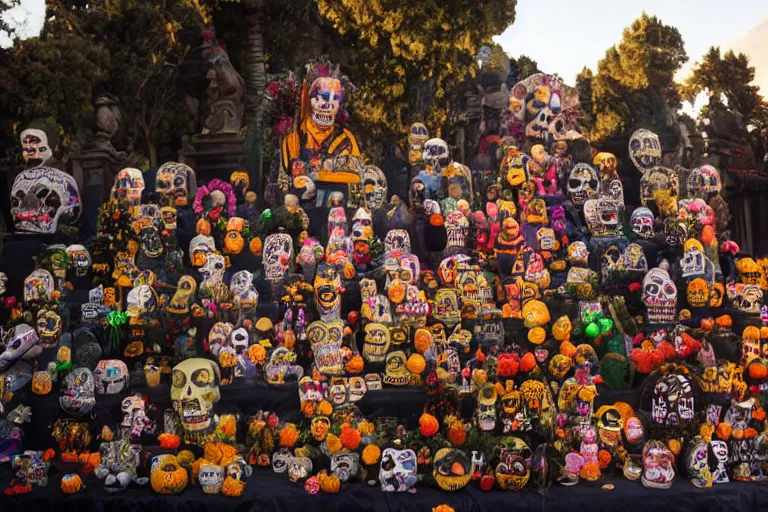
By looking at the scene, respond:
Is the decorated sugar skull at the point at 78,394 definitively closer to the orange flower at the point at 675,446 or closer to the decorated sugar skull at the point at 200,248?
the decorated sugar skull at the point at 200,248

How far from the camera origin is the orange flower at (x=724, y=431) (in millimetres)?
6973

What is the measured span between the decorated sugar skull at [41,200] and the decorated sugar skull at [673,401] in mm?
6676

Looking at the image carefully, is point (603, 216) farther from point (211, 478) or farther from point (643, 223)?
point (211, 478)

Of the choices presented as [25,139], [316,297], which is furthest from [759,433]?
[25,139]

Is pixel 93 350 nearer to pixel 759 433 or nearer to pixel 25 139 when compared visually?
pixel 25 139

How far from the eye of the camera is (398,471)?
6.47 metres

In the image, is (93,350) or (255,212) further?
(255,212)

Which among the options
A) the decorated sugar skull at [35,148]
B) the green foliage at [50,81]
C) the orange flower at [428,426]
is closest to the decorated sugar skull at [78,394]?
the decorated sugar skull at [35,148]

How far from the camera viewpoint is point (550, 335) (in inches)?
309

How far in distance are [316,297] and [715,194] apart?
5.22m

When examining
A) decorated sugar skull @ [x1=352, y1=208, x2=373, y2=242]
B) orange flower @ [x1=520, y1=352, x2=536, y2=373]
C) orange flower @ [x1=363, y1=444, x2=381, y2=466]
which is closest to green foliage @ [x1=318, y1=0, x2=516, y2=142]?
decorated sugar skull @ [x1=352, y1=208, x2=373, y2=242]

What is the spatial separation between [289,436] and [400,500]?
1.18 m

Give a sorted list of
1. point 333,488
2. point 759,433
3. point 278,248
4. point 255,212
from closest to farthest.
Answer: point 333,488 → point 759,433 → point 278,248 → point 255,212

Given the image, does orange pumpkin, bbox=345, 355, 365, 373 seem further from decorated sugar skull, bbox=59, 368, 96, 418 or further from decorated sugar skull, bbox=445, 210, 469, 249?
decorated sugar skull, bbox=59, 368, 96, 418
